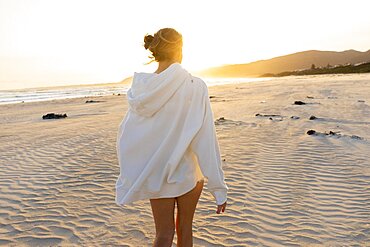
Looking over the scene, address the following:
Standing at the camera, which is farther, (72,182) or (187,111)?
(72,182)

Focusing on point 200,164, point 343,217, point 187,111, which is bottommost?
point 343,217

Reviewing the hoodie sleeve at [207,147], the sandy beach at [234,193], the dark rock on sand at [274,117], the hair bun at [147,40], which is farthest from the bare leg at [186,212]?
the dark rock on sand at [274,117]

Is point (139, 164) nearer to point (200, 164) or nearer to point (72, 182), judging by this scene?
point (200, 164)

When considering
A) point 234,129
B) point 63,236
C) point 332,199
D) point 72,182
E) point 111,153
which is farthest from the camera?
point 234,129

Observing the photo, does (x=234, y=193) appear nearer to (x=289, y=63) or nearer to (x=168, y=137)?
(x=168, y=137)

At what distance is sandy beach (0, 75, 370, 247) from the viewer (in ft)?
14.5

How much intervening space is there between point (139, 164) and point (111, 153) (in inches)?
241

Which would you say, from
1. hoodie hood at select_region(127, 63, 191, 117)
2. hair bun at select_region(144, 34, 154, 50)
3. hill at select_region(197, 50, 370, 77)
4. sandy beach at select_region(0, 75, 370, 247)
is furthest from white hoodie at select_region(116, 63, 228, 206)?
hill at select_region(197, 50, 370, 77)

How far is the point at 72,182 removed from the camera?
258 inches

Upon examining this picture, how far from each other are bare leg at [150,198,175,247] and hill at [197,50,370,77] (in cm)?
12861

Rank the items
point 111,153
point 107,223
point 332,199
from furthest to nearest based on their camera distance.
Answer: point 111,153 < point 332,199 < point 107,223

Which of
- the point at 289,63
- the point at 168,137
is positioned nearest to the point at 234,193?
the point at 168,137

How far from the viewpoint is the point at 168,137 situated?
7.99ft

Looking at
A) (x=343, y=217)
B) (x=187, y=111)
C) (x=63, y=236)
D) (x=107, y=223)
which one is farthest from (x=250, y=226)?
(x=187, y=111)
